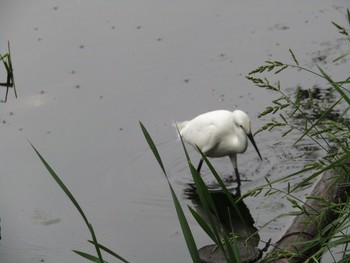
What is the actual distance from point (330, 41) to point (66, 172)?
3139 millimetres

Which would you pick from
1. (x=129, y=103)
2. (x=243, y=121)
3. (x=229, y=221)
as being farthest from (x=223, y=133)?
(x=129, y=103)

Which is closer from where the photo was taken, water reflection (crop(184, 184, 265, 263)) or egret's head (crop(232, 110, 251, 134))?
water reflection (crop(184, 184, 265, 263))

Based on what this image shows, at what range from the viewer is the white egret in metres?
6.00

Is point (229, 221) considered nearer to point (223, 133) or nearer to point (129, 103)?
point (223, 133)

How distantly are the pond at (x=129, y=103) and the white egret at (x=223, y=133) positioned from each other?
0.23m

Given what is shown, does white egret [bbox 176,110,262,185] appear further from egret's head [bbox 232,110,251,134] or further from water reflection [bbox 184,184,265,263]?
water reflection [bbox 184,184,265,263]

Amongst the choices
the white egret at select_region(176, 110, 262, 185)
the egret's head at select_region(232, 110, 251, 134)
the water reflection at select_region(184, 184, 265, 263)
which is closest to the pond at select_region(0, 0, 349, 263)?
the water reflection at select_region(184, 184, 265, 263)

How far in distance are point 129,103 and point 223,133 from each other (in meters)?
1.47

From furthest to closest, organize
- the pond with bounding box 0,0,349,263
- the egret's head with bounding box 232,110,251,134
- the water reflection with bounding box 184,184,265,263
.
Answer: the egret's head with bounding box 232,110,251,134
the pond with bounding box 0,0,349,263
the water reflection with bounding box 184,184,265,263

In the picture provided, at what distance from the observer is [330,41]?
25.9 ft

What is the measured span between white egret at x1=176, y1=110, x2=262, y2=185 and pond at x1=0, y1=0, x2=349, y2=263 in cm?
23

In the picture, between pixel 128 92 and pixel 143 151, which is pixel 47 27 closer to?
pixel 128 92

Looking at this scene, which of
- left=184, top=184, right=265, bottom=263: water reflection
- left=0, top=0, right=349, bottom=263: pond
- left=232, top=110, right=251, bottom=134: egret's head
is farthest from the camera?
left=232, top=110, right=251, bottom=134: egret's head

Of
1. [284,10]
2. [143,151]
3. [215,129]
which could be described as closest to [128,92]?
[143,151]
